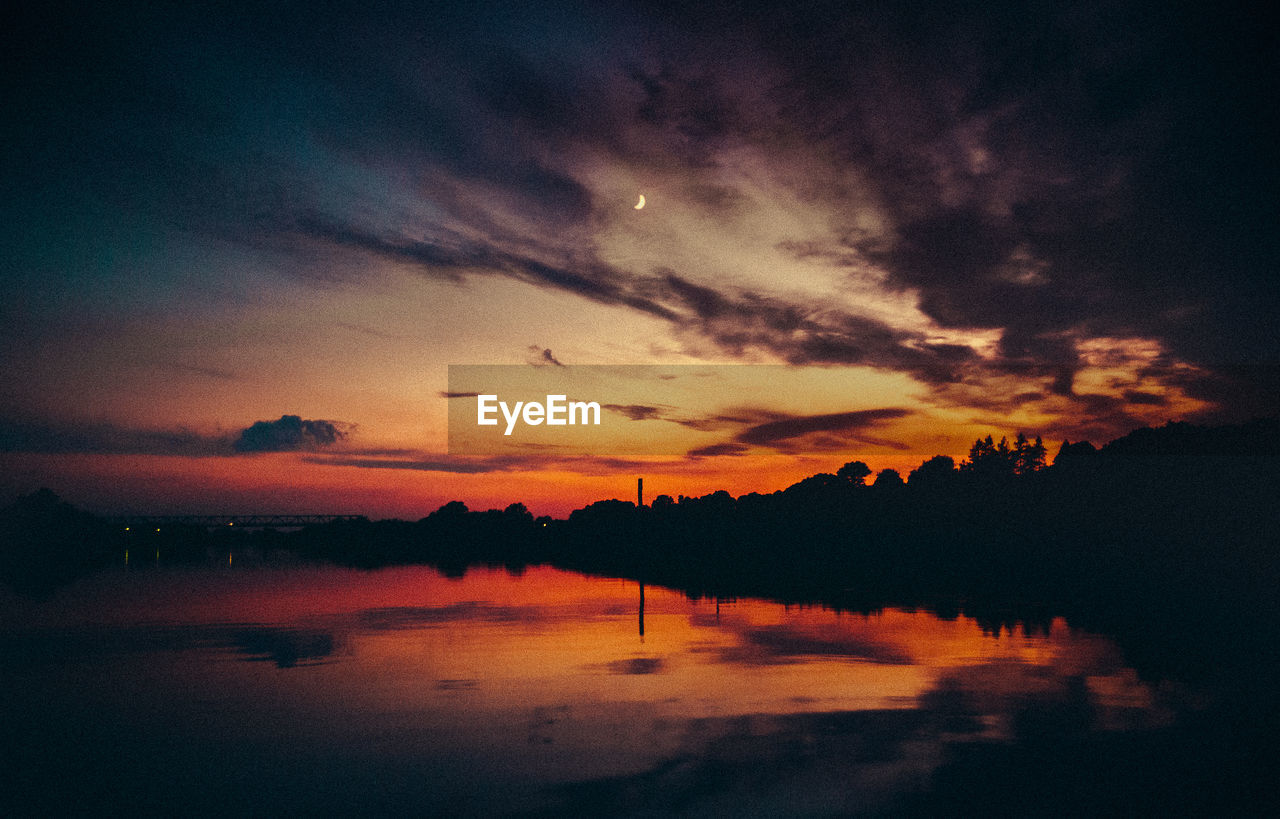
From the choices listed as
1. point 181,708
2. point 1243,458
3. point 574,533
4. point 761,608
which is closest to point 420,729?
point 181,708

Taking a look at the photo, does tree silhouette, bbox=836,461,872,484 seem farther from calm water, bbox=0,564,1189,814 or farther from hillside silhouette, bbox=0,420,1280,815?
calm water, bbox=0,564,1189,814

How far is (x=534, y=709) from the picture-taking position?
15180 millimetres

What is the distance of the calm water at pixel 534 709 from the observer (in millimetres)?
11125

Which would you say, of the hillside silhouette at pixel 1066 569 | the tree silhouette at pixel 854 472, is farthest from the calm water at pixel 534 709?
the tree silhouette at pixel 854 472

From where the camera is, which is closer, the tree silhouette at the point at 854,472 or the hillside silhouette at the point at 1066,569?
the hillside silhouette at the point at 1066,569

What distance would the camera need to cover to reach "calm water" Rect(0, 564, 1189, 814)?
36.5 ft

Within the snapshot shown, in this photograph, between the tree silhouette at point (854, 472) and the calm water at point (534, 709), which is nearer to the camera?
the calm water at point (534, 709)

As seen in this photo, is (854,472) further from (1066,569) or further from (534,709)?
(534,709)

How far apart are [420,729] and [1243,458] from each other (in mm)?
72313

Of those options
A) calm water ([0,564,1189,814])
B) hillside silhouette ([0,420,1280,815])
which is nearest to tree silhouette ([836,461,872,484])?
hillside silhouette ([0,420,1280,815])

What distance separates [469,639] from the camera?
2375 centimetres

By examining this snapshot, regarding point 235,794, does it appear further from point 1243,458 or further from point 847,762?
point 1243,458

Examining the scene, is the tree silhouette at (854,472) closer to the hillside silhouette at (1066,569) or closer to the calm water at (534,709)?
the hillside silhouette at (1066,569)

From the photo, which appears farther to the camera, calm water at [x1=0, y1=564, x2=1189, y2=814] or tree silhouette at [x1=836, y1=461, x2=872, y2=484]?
tree silhouette at [x1=836, y1=461, x2=872, y2=484]
